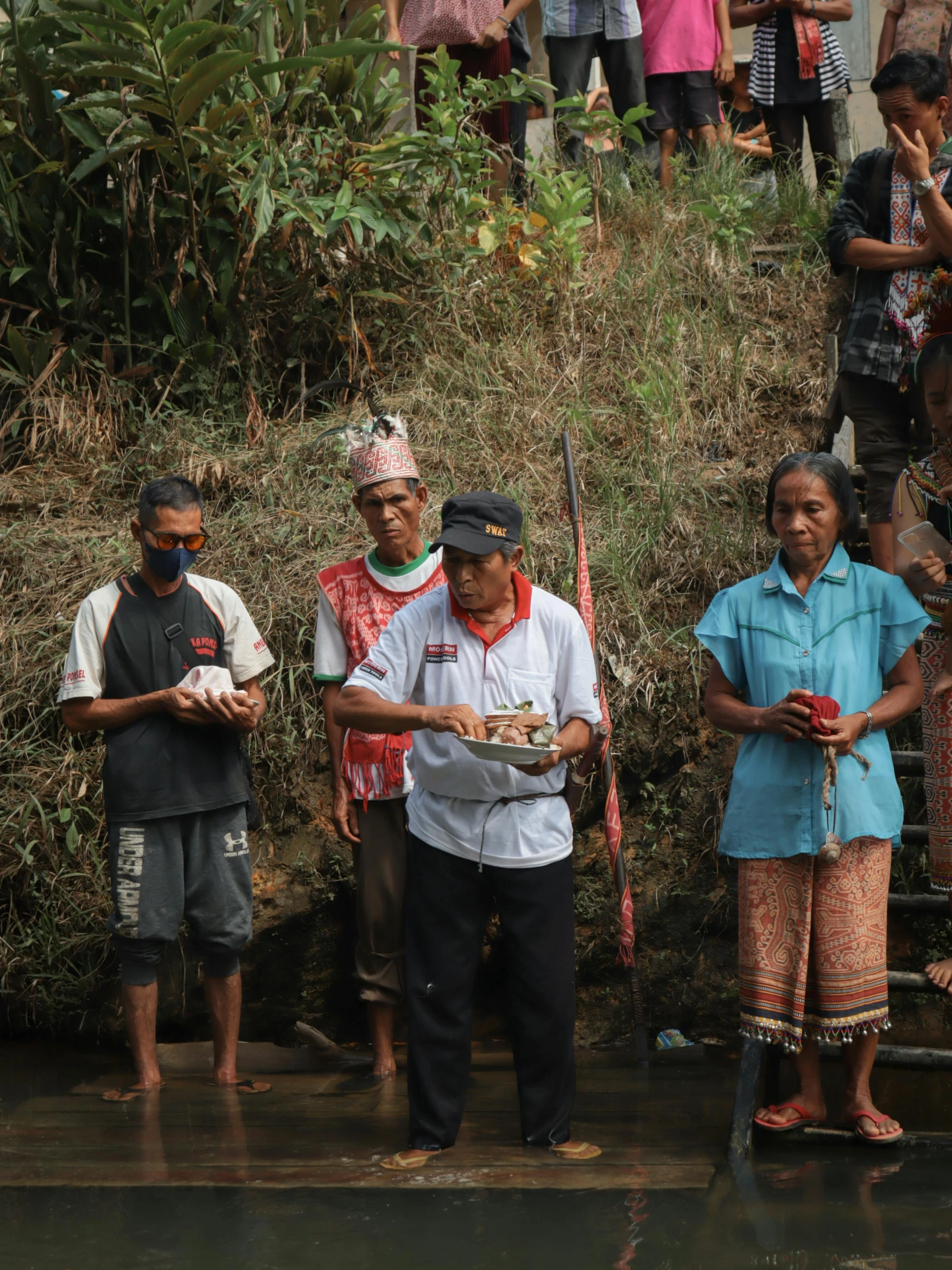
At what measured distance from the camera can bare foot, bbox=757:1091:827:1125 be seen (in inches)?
151

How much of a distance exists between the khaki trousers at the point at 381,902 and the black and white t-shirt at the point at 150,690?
0.49 m

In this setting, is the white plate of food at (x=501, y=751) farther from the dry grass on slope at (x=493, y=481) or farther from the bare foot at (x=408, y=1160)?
the dry grass on slope at (x=493, y=481)

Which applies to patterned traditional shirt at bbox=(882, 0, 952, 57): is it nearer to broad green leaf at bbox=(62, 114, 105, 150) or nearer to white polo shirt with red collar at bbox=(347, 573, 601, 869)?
broad green leaf at bbox=(62, 114, 105, 150)

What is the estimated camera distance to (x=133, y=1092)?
15.1ft

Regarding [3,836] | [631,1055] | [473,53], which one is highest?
[473,53]

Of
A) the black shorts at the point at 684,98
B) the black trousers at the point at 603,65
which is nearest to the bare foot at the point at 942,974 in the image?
the black trousers at the point at 603,65

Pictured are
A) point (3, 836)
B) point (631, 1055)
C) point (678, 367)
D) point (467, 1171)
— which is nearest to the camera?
point (467, 1171)

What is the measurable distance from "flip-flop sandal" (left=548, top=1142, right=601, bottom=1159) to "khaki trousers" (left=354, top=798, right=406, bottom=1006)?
1.01 m

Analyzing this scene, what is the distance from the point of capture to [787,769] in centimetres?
385

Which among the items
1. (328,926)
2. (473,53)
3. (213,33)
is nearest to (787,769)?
(328,926)

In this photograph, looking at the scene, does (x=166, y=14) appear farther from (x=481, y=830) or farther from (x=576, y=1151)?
(x=576, y=1151)

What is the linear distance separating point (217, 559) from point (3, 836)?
5.18 feet

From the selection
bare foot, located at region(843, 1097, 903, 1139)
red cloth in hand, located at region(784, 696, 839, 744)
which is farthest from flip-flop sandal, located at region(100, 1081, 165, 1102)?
red cloth in hand, located at region(784, 696, 839, 744)

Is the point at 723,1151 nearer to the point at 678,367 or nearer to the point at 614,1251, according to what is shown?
the point at 614,1251
